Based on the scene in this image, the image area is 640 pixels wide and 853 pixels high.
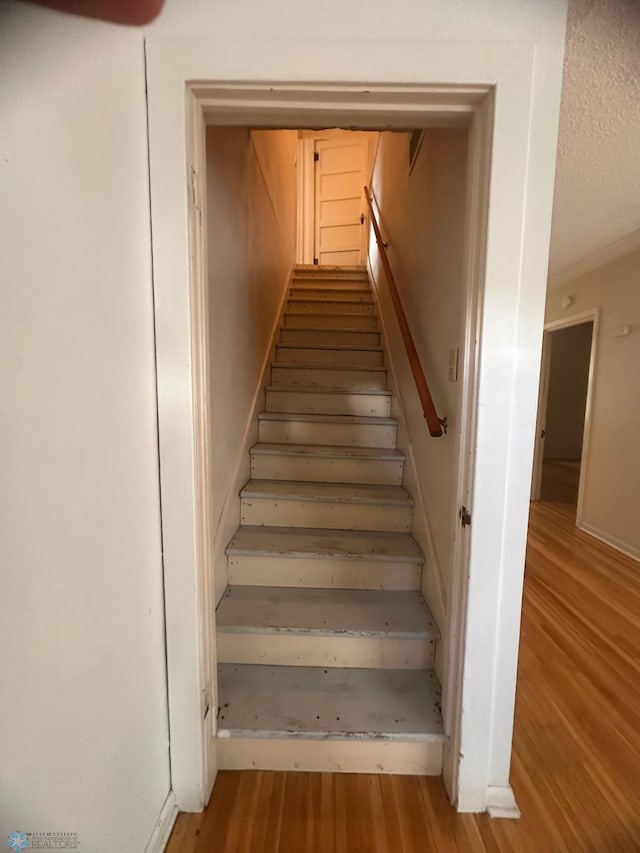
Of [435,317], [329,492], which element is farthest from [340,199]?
[329,492]

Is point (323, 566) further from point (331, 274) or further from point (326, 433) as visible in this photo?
point (331, 274)

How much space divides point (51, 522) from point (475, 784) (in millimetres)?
1377

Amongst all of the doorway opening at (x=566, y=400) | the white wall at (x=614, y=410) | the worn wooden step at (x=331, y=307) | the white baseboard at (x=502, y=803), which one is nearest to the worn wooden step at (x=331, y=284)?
the worn wooden step at (x=331, y=307)

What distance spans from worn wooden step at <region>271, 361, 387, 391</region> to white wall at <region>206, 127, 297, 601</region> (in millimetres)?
132

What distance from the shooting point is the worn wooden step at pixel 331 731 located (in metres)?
1.15

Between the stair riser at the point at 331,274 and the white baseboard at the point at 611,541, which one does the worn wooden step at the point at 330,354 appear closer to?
the stair riser at the point at 331,274

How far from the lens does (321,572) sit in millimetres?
1561

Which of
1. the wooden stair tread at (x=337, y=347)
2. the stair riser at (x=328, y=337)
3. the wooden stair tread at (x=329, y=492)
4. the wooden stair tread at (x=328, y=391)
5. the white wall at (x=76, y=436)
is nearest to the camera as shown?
the white wall at (x=76, y=436)

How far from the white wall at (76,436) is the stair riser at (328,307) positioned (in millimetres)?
2444

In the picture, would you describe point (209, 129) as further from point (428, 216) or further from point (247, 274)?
point (428, 216)

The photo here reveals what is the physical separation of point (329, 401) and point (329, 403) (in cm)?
1

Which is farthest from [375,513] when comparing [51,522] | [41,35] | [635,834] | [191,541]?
[41,35]

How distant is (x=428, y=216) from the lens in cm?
170

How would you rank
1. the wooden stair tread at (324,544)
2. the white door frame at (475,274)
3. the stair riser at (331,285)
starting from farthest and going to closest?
the stair riser at (331,285) < the wooden stair tread at (324,544) < the white door frame at (475,274)
